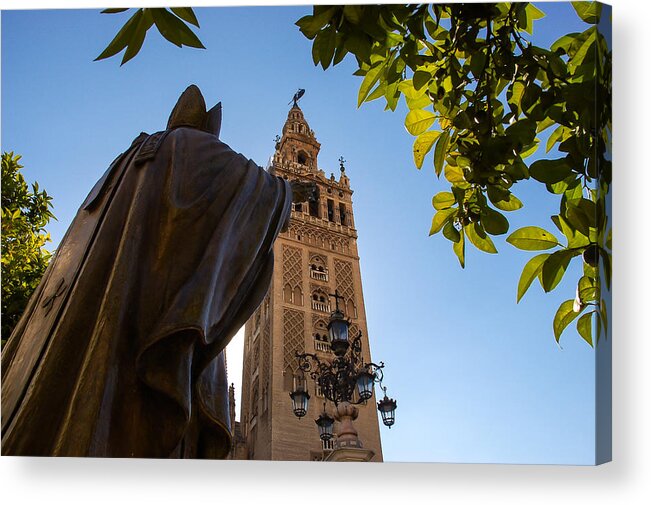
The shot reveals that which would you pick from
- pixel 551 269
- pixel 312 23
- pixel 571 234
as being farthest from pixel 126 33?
pixel 571 234

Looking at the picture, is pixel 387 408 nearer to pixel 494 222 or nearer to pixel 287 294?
pixel 494 222

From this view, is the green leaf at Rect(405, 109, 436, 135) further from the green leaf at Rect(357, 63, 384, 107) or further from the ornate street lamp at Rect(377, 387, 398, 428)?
the ornate street lamp at Rect(377, 387, 398, 428)

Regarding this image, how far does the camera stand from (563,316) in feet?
6.94

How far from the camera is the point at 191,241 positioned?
60.4 inches

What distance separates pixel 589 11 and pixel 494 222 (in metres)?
1.15

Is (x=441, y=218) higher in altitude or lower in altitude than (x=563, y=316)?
higher

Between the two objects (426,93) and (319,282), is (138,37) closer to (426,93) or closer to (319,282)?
(426,93)

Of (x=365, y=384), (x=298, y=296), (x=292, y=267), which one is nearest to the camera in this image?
(x=365, y=384)

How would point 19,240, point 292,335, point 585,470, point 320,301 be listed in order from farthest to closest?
1. point 320,301
2. point 292,335
3. point 19,240
4. point 585,470

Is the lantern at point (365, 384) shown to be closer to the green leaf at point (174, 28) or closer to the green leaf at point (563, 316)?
the green leaf at point (563, 316)

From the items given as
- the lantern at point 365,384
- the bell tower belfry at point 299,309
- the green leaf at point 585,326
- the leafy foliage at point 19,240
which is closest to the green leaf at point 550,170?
the green leaf at point 585,326

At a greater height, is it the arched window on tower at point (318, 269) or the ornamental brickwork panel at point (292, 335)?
the arched window on tower at point (318, 269)

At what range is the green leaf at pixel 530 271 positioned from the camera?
1969 millimetres

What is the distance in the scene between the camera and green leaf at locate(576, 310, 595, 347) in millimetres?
2199
